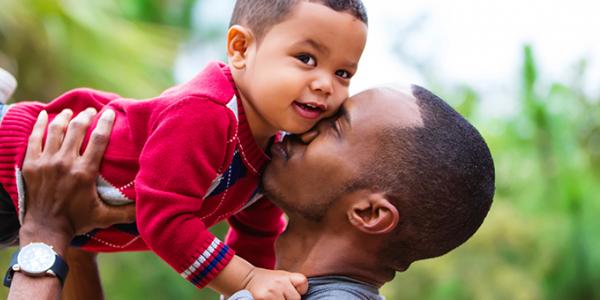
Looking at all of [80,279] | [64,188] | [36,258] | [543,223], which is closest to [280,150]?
[64,188]

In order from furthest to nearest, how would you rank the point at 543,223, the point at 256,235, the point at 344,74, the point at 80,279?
1. the point at 543,223
2. the point at 80,279
3. the point at 256,235
4. the point at 344,74

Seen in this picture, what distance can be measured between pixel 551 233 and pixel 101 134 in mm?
8342

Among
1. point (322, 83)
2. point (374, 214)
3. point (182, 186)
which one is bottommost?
point (182, 186)

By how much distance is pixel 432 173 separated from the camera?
227 centimetres

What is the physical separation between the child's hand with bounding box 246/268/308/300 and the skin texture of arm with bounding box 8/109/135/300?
42 cm

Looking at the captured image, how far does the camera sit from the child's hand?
223 cm

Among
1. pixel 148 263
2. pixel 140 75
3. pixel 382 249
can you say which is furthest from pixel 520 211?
pixel 382 249

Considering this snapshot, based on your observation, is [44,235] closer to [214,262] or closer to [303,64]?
[214,262]

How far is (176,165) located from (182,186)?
0.05 meters

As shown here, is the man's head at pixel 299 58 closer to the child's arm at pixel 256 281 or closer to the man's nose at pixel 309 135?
the man's nose at pixel 309 135

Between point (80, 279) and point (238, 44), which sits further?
point (80, 279)

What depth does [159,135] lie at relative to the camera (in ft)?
7.46

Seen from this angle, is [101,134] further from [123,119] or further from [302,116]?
[302,116]

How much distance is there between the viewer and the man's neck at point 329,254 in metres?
2.37
